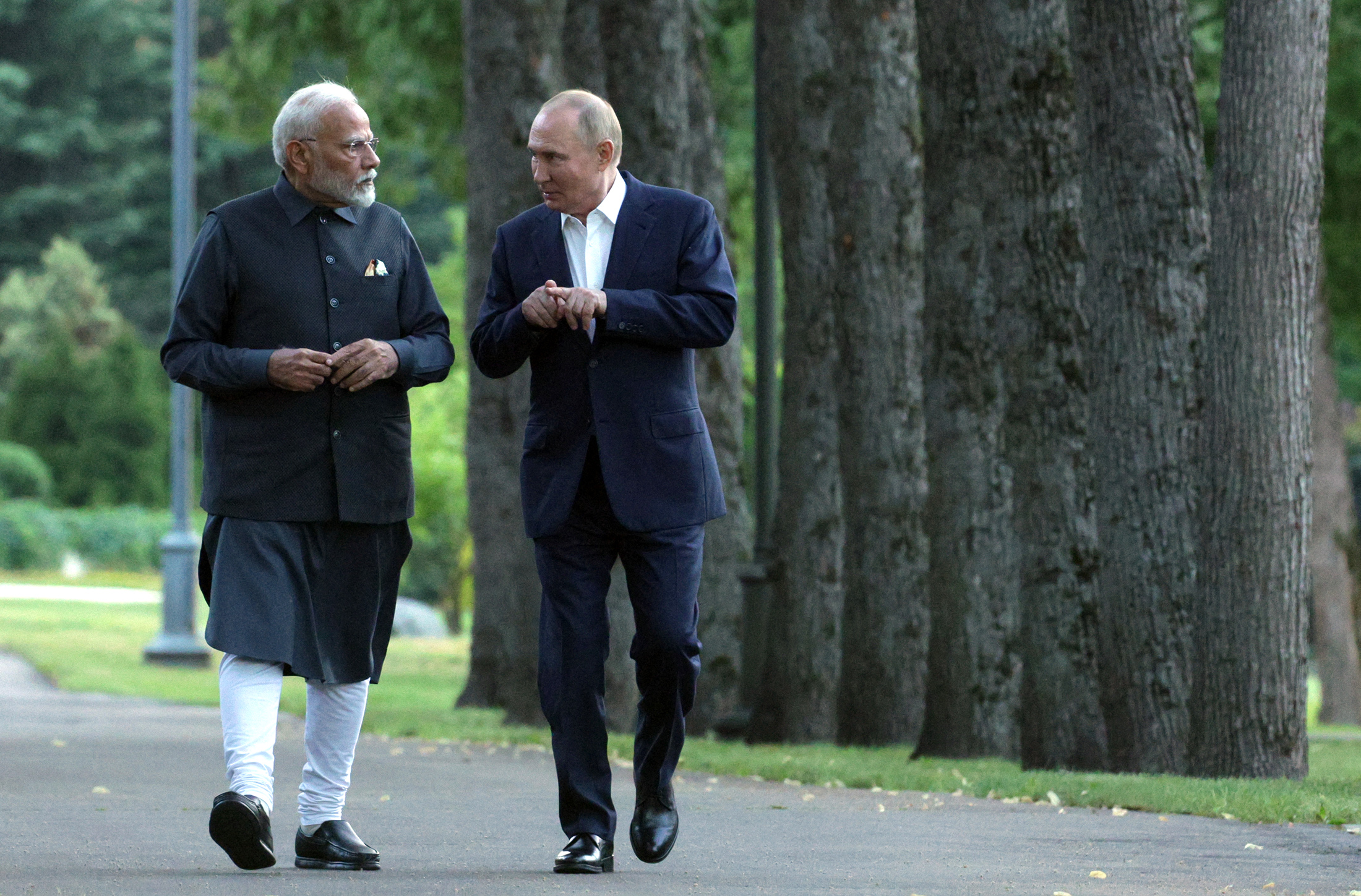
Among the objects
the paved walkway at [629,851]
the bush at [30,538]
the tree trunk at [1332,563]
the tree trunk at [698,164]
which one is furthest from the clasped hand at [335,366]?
the bush at [30,538]

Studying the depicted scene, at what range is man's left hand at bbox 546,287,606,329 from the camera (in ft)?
20.9

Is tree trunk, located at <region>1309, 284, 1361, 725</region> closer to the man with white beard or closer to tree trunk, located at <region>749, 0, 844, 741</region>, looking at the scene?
tree trunk, located at <region>749, 0, 844, 741</region>

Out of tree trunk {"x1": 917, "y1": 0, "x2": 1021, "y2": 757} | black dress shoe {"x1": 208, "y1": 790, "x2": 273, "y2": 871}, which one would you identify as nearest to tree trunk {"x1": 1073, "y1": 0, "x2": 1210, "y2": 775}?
tree trunk {"x1": 917, "y1": 0, "x2": 1021, "y2": 757}

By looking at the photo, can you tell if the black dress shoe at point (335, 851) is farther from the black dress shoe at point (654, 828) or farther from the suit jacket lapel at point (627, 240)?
the suit jacket lapel at point (627, 240)

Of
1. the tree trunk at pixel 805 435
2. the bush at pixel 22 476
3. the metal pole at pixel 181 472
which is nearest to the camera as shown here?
the tree trunk at pixel 805 435

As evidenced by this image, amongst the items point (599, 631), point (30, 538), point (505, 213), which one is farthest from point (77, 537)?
point (599, 631)

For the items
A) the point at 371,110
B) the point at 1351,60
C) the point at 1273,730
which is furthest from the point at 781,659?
the point at 371,110

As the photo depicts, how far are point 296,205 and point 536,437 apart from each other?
0.94 m

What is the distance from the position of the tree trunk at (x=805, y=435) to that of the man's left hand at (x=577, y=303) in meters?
8.68

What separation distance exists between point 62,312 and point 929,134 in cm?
5131

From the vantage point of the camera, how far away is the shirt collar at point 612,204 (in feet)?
22.0

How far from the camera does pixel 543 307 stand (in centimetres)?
640

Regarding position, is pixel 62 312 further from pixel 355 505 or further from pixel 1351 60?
pixel 355 505

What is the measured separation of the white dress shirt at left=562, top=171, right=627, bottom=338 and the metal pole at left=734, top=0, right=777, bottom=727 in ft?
27.6
